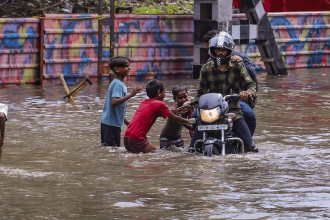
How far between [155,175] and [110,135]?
184 cm

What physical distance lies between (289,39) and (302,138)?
10.8 metres

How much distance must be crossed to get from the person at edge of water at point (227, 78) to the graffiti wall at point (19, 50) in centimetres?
889

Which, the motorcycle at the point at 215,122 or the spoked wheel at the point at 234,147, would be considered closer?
the motorcycle at the point at 215,122

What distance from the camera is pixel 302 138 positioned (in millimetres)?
10891

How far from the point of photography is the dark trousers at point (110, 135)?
9898 mm

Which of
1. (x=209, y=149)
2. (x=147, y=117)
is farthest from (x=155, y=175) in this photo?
(x=147, y=117)

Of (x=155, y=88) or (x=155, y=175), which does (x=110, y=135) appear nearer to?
(x=155, y=88)

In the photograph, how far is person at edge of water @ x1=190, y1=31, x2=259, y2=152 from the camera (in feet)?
29.9

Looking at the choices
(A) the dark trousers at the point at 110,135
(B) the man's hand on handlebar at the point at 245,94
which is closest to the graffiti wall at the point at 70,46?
(A) the dark trousers at the point at 110,135

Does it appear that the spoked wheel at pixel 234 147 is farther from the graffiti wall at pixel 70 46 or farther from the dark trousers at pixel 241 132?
the graffiti wall at pixel 70 46

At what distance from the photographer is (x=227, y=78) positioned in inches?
365

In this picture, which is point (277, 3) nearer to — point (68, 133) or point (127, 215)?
point (68, 133)

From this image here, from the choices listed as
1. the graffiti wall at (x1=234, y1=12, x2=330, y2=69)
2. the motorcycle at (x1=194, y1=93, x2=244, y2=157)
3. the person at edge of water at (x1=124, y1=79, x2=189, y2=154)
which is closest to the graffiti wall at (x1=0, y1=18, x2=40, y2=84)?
the graffiti wall at (x1=234, y1=12, x2=330, y2=69)

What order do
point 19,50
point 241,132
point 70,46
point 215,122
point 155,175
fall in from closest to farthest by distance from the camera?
1. point 155,175
2. point 215,122
3. point 241,132
4. point 19,50
5. point 70,46
